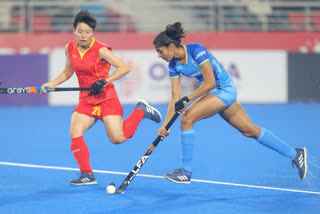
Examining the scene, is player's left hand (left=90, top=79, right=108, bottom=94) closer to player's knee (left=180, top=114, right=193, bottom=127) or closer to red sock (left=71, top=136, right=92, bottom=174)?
red sock (left=71, top=136, right=92, bottom=174)

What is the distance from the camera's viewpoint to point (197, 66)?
5.20 meters

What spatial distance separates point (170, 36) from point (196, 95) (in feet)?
2.00

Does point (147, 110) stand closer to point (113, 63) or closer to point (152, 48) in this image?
point (113, 63)

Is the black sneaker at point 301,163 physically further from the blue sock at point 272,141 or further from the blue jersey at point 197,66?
the blue jersey at point 197,66

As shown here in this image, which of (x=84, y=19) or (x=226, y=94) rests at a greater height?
(x=84, y=19)

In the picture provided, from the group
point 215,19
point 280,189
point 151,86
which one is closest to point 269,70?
point 215,19

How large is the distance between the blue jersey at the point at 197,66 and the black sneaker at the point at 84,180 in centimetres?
127

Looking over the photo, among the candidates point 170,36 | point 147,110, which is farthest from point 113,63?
point 147,110

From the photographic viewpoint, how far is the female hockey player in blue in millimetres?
5098

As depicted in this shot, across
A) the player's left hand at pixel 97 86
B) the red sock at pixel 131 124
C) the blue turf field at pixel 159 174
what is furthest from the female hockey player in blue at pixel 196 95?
the player's left hand at pixel 97 86

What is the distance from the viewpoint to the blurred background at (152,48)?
13.1 meters

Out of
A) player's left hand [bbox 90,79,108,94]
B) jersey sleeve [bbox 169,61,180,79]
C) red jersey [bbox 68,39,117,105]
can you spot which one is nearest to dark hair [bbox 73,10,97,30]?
red jersey [bbox 68,39,117,105]

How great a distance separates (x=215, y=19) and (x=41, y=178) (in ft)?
30.1

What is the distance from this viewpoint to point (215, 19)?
45.6ft
